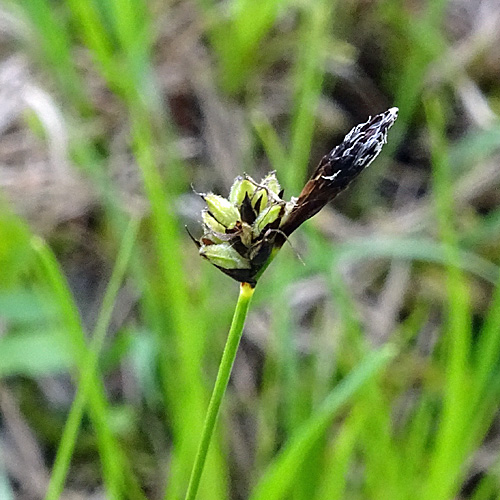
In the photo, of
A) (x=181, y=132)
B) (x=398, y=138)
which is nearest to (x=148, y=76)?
(x=181, y=132)

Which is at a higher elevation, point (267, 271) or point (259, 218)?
point (267, 271)

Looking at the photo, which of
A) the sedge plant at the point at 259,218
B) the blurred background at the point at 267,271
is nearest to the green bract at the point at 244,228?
the sedge plant at the point at 259,218

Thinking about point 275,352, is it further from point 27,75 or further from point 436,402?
point 27,75

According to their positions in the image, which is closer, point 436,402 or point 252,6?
point 436,402

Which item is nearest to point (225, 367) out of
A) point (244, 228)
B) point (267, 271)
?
point (244, 228)

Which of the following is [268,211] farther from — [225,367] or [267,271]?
[267,271]

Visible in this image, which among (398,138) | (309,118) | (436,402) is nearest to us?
(436,402)

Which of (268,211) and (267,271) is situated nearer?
(268,211)
